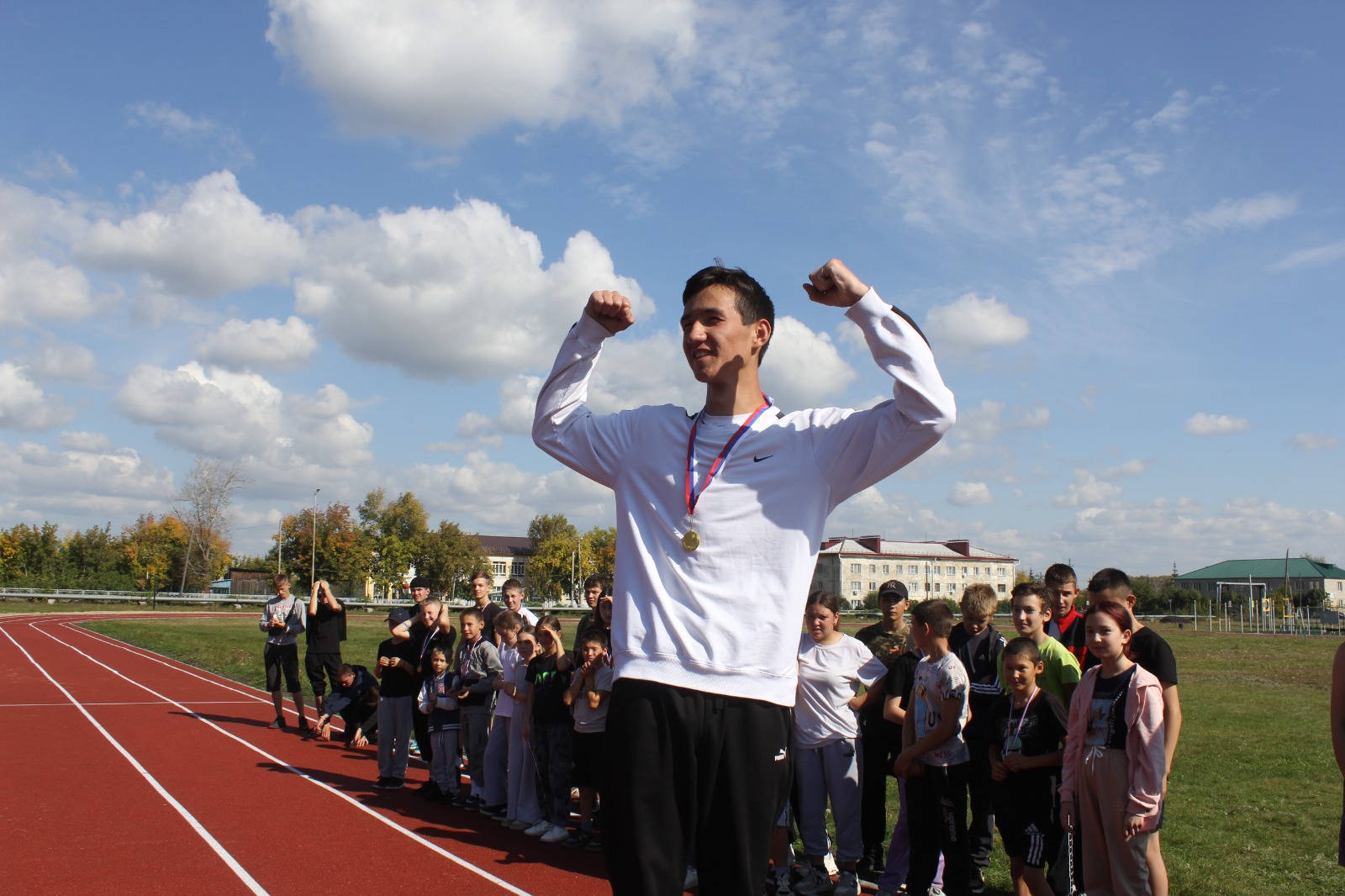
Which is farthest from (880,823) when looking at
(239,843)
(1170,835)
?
(239,843)

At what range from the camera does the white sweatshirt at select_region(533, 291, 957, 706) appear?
1.92 m

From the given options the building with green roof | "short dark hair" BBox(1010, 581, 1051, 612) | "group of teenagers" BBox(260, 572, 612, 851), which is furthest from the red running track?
the building with green roof

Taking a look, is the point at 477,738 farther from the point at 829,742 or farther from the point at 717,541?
the point at 717,541

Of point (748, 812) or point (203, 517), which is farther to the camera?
point (203, 517)

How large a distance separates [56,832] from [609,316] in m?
7.85

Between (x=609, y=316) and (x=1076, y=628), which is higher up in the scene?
(x=609, y=316)

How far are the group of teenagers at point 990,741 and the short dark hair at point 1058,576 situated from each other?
13 millimetres

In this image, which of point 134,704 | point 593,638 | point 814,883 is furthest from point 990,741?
point 134,704

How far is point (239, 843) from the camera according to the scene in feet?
23.5

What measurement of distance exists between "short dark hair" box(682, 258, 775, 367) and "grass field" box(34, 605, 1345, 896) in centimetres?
512

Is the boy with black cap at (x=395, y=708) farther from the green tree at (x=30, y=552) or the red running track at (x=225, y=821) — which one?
the green tree at (x=30, y=552)

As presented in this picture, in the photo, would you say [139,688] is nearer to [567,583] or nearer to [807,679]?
[807,679]

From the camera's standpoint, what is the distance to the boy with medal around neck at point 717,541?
6.10ft

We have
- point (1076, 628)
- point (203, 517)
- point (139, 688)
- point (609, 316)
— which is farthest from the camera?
point (203, 517)
